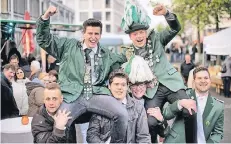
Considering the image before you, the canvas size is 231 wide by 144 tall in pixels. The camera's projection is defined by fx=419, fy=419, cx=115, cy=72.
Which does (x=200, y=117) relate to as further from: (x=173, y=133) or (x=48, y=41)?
(x=48, y=41)

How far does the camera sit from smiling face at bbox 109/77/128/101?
3.21m

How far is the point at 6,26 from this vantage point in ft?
30.6

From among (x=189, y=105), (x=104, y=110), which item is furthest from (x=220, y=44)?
(x=104, y=110)

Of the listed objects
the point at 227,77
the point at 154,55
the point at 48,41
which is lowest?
the point at 227,77

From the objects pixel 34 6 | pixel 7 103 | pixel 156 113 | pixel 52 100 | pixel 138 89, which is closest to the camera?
pixel 52 100

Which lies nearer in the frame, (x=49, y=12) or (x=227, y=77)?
(x=49, y=12)

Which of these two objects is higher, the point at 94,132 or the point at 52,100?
the point at 52,100

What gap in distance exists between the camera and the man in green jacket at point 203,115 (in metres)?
3.40

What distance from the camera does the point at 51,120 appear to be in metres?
3.09

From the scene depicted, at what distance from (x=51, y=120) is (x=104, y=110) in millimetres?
408

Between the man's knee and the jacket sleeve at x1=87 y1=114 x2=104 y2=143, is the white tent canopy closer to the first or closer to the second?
the man's knee

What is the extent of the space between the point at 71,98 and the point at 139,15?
3.27 ft

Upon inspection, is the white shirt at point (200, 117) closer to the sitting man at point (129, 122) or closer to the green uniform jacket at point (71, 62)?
the sitting man at point (129, 122)

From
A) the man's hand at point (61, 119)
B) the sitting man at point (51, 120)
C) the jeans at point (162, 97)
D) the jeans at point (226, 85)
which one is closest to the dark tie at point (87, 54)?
the sitting man at point (51, 120)
